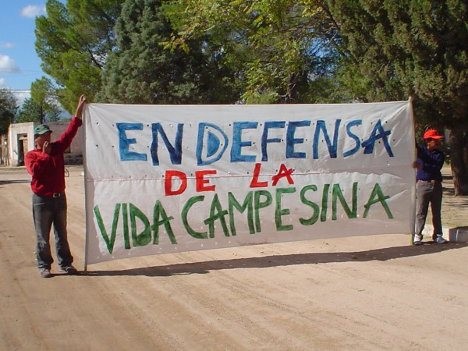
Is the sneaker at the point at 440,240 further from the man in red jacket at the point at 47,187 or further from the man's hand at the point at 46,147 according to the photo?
the man's hand at the point at 46,147

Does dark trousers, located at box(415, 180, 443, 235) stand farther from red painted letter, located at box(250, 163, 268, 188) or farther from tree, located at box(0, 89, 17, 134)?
tree, located at box(0, 89, 17, 134)

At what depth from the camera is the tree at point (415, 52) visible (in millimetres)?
11211

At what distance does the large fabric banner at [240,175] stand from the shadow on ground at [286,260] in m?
0.26

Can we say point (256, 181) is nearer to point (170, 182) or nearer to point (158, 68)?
point (170, 182)

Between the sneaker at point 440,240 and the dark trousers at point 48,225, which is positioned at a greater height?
the dark trousers at point 48,225

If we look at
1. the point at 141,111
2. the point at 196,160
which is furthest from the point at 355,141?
the point at 141,111

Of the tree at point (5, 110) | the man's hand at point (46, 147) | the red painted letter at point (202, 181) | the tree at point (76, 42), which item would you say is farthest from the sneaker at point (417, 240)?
the tree at point (5, 110)

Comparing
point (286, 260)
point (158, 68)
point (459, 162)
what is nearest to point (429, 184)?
point (286, 260)

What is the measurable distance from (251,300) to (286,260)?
1915 millimetres

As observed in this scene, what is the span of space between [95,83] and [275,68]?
69.0ft

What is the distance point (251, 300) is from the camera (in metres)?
6.21

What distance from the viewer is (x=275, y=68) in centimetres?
1673

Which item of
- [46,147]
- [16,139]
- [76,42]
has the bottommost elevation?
[46,147]

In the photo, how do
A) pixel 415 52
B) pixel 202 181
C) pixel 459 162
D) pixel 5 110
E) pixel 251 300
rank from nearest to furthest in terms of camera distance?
pixel 251 300 < pixel 202 181 < pixel 415 52 < pixel 459 162 < pixel 5 110
